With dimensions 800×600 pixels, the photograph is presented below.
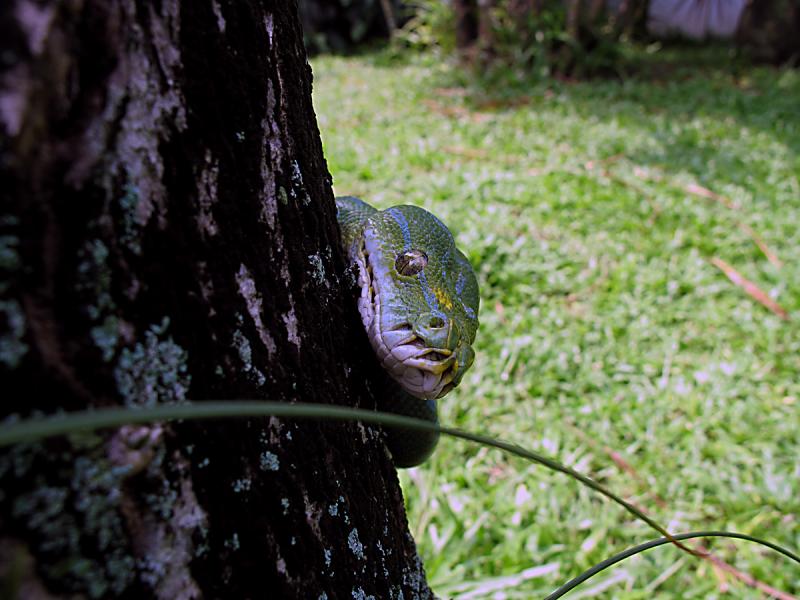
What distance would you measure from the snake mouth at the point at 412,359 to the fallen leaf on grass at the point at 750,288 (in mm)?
2841

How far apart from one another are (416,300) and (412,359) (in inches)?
4.1

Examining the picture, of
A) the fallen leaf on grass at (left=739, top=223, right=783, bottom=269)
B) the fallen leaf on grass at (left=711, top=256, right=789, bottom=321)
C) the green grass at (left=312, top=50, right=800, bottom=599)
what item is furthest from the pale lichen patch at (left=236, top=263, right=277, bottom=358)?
the fallen leaf on grass at (left=739, top=223, right=783, bottom=269)

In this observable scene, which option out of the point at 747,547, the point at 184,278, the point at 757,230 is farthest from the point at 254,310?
the point at 757,230

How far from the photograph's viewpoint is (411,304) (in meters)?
0.86

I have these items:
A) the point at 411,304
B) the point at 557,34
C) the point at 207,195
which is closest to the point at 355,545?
the point at 411,304

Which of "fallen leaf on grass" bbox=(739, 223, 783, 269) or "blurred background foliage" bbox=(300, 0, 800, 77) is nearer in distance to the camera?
"fallen leaf on grass" bbox=(739, 223, 783, 269)

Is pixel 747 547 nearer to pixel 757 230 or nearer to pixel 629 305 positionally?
pixel 629 305

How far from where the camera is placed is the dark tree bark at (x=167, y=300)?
416mm

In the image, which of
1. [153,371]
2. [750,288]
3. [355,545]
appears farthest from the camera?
[750,288]

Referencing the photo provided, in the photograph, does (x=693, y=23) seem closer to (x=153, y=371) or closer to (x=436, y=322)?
(x=436, y=322)

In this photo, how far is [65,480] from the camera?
0.44m

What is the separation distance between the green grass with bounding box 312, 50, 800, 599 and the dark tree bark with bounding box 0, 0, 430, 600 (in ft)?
4.49

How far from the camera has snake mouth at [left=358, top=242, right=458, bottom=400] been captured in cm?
80

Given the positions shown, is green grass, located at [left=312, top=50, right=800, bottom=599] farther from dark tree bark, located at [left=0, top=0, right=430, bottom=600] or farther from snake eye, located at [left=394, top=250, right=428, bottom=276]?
dark tree bark, located at [left=0, top=0, right=430, bottom=600]
